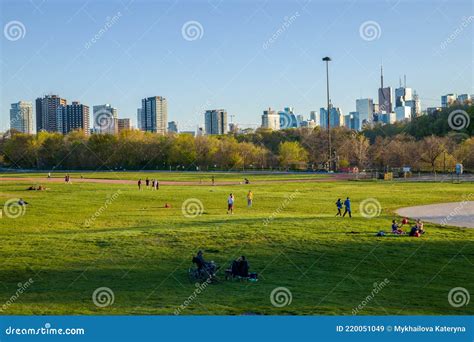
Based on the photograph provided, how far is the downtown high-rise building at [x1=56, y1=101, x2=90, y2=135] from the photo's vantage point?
184m

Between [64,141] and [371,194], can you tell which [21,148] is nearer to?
[64,141]

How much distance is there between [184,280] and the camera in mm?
19125

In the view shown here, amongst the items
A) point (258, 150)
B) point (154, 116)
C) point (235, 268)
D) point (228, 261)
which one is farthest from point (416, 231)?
point (154, 116)

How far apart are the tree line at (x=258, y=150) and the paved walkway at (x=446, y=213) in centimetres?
4328

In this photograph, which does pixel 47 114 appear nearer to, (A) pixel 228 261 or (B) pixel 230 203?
(B) pixel 230 203

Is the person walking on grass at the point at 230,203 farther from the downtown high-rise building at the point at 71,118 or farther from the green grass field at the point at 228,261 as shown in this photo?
the downtown high-rise building at the point at 71,118

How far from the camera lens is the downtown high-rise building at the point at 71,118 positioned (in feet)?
604

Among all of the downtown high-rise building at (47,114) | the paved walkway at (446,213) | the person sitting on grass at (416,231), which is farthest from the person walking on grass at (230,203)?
the downtown high-rise building at (47,114)

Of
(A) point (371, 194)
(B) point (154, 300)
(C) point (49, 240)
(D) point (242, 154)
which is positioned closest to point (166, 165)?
(D) point (242, 154)

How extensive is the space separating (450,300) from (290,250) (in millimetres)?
7762

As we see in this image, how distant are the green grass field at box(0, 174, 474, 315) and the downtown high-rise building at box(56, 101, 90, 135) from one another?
15352cm

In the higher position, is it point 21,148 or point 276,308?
point 21,148

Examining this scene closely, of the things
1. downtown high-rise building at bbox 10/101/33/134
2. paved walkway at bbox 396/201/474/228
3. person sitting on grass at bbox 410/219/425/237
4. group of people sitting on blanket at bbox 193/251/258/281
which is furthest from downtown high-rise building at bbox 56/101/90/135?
group of people sitting on blanket at bbox 193/251/258/281

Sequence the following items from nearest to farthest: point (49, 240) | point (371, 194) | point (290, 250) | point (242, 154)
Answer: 1. point (290, 250)
2. point (49, 240)
3. point (371, 194)
4. point (242, 154)
